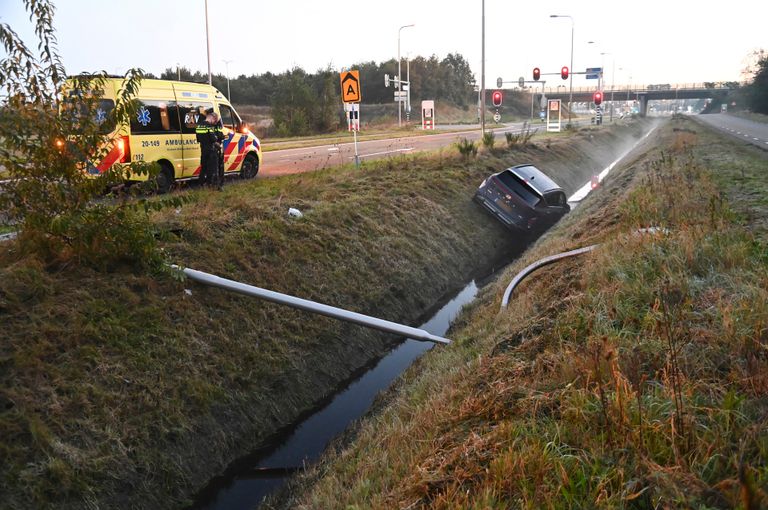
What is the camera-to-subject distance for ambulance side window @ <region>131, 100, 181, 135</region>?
1244 centimetres

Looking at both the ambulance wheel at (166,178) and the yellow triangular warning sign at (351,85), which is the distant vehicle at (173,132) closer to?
the ambulance wheel at (166,178)

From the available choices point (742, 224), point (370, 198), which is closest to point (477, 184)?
point (370, 198)

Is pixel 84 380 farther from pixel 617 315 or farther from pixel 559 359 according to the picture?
pixel 617 315

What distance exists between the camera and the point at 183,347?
6414mm

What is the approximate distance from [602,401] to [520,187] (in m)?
11.7

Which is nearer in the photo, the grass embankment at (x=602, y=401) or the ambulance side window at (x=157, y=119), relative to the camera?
the grass embankment at (x=602, y=401)

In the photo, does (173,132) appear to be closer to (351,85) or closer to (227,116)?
(227,116)

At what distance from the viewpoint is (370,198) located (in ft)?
42.5

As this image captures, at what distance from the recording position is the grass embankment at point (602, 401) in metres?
3.11

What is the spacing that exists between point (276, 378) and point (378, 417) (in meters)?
1.57

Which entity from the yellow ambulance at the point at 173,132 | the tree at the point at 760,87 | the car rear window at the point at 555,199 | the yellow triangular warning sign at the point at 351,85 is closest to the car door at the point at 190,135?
the yellow ambulance at the point at 173,132

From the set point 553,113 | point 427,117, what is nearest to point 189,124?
point 427,117

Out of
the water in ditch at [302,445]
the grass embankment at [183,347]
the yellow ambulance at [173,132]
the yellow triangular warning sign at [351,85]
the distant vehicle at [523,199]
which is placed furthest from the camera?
the yellow triangular warning sign at [351,85]

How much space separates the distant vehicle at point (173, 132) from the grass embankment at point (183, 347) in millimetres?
2526
